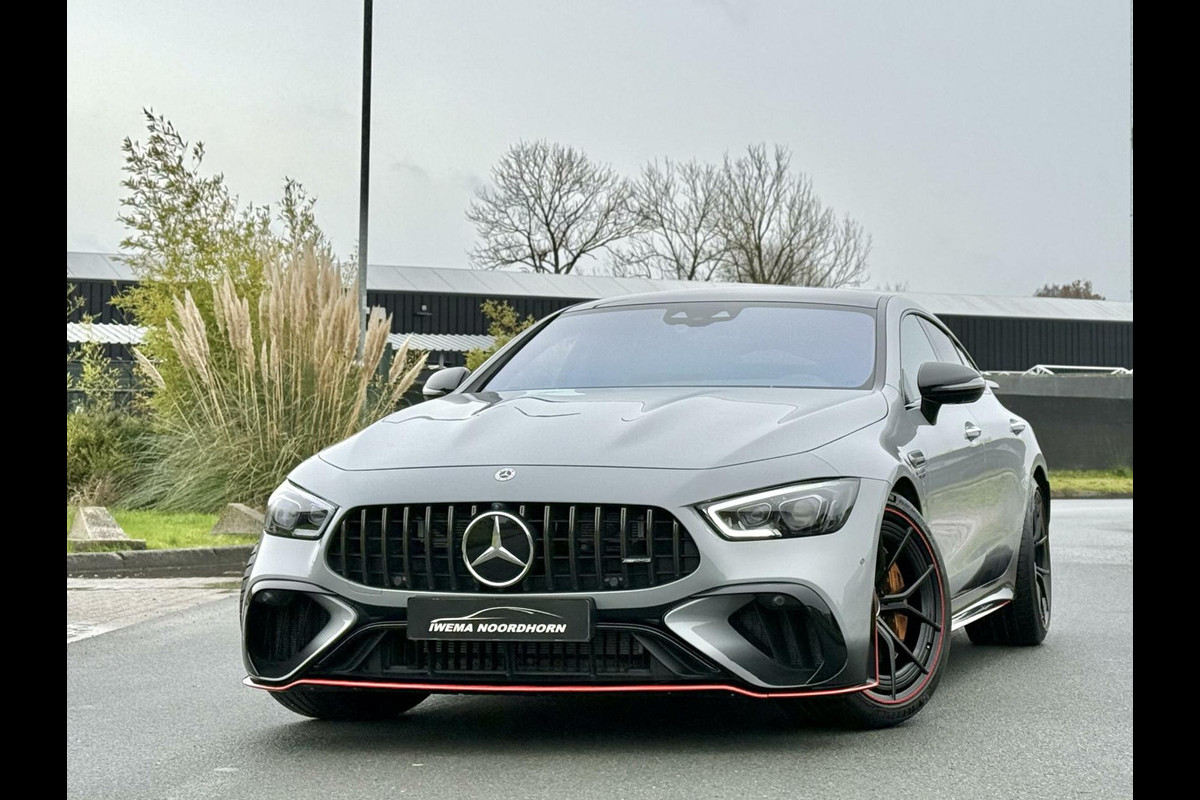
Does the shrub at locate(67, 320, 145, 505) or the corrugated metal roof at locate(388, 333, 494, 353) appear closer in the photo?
the shrub at locate(67, 320, 145, 505)

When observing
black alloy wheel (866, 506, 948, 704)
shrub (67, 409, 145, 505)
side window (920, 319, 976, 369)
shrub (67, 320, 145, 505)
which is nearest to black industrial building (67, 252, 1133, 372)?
shrub (67, 320, 145, 505)

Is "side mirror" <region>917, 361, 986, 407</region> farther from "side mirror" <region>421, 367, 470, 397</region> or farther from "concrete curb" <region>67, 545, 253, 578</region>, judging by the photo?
"concrete curb" <region>67, 545, 253, 578</region>

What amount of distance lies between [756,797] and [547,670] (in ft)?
2.55

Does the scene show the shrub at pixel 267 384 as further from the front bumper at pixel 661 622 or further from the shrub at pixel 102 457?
the front bumper at pixel 661 622

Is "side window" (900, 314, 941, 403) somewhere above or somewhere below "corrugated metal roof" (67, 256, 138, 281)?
below

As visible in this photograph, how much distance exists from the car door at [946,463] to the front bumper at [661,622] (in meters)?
0.82

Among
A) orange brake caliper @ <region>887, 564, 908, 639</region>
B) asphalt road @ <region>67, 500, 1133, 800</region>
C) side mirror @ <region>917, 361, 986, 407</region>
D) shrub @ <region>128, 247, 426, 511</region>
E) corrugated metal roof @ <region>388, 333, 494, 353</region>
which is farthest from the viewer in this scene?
corrugated metal roof @ <region>388, 333, 494, 353</region>

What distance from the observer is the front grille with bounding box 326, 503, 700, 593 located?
481cm

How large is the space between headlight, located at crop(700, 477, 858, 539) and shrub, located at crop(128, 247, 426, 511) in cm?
995

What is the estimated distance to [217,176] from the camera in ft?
64.9

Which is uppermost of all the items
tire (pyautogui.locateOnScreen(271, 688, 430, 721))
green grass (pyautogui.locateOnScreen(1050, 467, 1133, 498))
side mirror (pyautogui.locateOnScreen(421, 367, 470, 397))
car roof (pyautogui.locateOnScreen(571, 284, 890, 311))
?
car roof (pyautogui.locateOnScreen(571, 284, 890, 311))

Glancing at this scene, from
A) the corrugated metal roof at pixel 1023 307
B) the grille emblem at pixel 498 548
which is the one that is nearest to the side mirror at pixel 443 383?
the grille emblem at pixel 498 548
